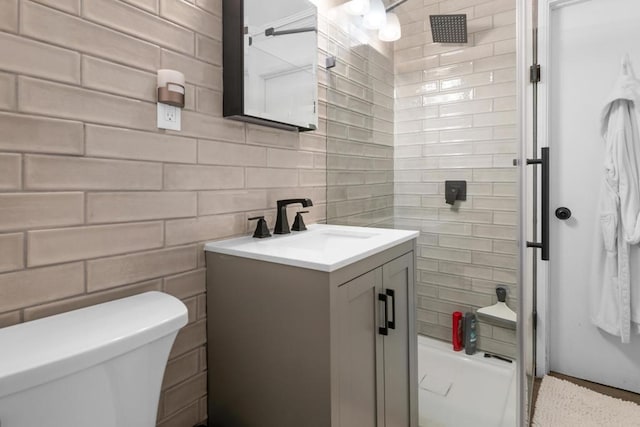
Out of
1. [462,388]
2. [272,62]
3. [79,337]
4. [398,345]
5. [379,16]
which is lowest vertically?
[462,388]

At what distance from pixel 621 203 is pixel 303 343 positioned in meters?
1.90

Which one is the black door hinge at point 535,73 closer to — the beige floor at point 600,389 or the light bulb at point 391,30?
the light bulb at point 391,30

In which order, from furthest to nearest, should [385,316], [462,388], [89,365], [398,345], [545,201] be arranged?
[462,388] < [545,201] < [398,345] < [385,316] < [89,365]

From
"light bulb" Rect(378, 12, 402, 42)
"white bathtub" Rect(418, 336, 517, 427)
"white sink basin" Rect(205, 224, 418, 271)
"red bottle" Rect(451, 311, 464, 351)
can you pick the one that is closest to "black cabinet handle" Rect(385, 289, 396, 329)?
"white sink basin" Rect(205, 224, 418, 271)

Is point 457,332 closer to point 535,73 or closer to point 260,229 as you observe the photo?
point 260,229

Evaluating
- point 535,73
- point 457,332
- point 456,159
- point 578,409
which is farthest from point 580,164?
point 578,409

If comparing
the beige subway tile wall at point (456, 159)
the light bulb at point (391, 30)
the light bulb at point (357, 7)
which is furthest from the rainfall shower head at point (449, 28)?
the light bulb at point (357, 7)

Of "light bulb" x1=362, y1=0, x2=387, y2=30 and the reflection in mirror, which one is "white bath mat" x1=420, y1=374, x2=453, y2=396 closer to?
the reflection in mirror

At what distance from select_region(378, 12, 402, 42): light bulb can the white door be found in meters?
0.92

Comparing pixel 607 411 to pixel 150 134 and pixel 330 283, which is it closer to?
pixel 330 283

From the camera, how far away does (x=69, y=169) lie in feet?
2.76

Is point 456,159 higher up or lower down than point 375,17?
lower down

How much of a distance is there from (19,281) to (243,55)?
92cm

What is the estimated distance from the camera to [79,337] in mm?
680
